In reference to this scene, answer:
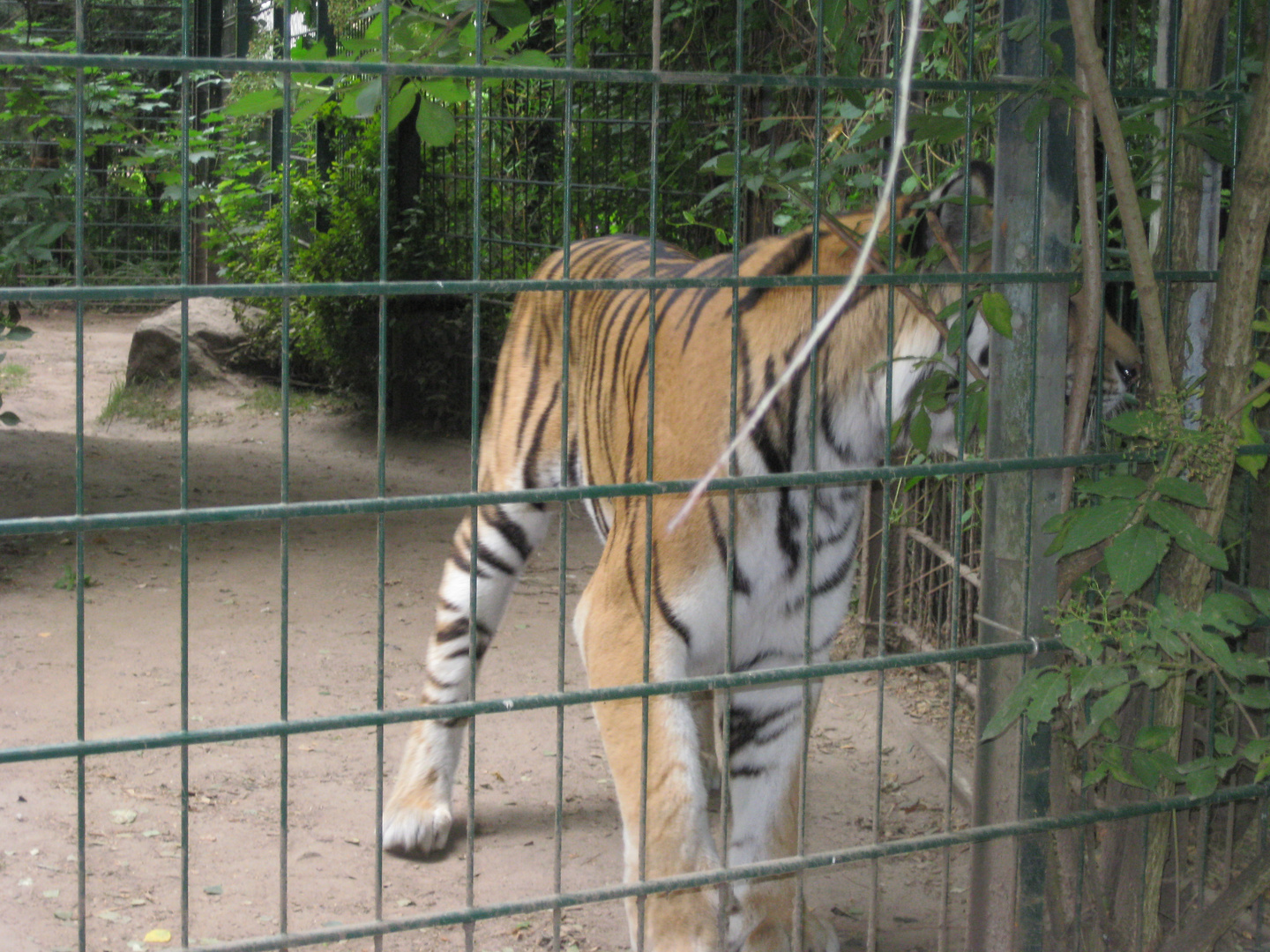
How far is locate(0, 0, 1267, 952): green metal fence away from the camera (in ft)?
5.58

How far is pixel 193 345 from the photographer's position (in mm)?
9766

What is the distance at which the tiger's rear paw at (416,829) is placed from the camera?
3.35 m

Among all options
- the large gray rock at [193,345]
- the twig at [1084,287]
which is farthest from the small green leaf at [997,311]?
the large gray rock at [193,345]

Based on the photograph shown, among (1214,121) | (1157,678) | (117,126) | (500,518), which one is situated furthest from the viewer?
(117,126)

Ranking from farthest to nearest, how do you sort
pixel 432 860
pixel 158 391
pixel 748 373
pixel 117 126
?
pixel 158 391 < pixel 117 126 < pixel 432 860 < pixel 748 373

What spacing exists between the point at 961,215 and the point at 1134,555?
0.79 metres

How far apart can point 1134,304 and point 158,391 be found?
7803 mm

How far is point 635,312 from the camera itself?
3.41 m

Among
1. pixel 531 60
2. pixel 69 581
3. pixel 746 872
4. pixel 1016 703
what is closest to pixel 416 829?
pixel 746 872

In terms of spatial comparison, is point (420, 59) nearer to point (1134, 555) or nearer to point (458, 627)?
point (1134, 555)

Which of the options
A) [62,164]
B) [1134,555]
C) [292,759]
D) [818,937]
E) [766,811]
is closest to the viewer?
[1134,555]

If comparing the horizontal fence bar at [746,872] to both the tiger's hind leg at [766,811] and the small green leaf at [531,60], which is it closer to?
the tiger's hind leg at [766,811]

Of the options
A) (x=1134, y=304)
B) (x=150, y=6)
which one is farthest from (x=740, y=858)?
(x=150, y=6)

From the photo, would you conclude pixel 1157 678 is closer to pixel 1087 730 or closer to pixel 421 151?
pixel 1087 730
